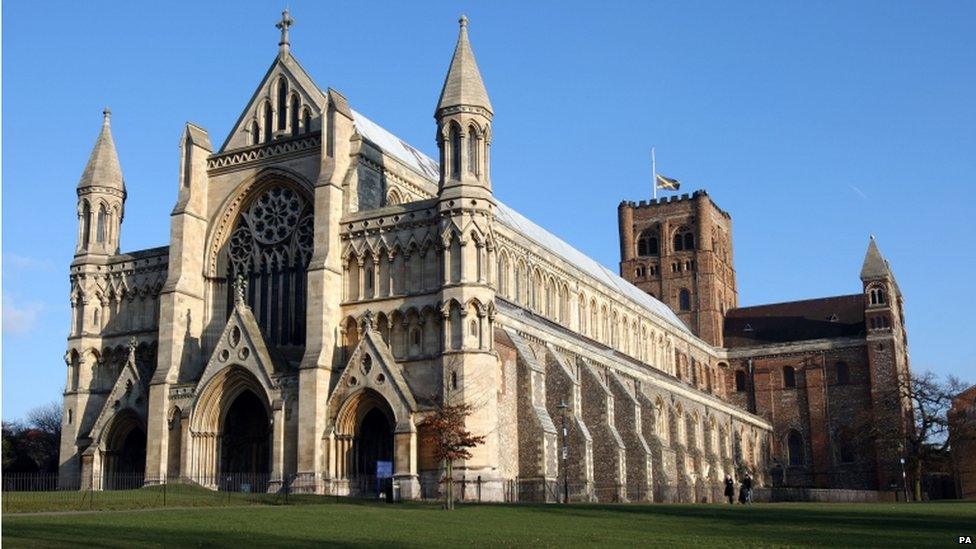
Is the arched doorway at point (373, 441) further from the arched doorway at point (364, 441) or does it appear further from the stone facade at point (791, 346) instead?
the stone facade at point (791, 346)

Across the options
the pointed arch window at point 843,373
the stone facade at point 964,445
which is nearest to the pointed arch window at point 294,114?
the stone facade at point 964,445

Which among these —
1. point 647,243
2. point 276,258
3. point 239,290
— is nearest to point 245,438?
point 239,290

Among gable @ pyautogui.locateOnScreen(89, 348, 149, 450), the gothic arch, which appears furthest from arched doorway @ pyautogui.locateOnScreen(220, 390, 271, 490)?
the gothic arch

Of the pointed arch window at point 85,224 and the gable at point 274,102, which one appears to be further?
the pointed arch window at point 85,224

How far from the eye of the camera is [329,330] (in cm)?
5072

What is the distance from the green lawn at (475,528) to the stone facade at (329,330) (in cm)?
1511

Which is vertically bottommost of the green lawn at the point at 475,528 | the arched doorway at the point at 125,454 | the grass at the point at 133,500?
the green lawn at the point at 475,528

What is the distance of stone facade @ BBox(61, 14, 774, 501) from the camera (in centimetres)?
4903

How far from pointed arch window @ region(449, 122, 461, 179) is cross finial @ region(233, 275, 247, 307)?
1135cm

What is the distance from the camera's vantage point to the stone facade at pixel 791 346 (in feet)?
297

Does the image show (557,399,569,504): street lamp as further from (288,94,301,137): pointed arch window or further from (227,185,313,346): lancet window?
(288,94,301,137): pointed arch window

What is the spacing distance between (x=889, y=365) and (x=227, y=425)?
194 ft

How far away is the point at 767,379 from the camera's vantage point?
97438 mm

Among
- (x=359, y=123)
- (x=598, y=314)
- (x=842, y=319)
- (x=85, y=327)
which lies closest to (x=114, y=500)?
(x=85, y=327)
